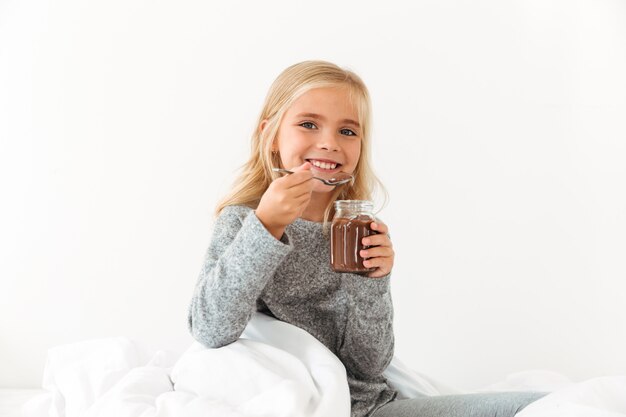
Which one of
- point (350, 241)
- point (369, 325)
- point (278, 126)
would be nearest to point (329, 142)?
point (278, 126)

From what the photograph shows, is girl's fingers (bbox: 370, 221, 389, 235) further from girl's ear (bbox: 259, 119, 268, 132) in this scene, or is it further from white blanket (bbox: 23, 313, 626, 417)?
girl's ear (bbox: 259, 119, 268, 132)

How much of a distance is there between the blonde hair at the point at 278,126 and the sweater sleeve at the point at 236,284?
0.82 ft

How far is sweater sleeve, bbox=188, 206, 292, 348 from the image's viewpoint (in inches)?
43.7

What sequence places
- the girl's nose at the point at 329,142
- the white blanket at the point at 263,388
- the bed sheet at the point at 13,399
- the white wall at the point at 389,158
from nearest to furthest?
the white blanket at the point at 263,388 → the girl's nose at the point at 329,142 → the bed sheet at the point at 13,399 → the white wall at the point at 389,158

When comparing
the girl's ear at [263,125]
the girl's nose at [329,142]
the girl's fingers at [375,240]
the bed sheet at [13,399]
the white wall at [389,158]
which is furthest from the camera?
the white wall at [389,158]

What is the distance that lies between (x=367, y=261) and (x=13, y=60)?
153 cm

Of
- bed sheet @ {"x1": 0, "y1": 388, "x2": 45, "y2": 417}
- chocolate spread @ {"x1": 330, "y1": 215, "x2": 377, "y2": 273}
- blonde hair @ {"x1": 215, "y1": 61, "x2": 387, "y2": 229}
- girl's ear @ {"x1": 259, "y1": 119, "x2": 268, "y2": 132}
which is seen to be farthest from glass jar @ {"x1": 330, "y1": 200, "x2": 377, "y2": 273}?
bed sheet @ {"x1": 0, "y1": 388, "x2": 45, "y2": 417}

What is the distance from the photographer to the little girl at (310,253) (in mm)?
1134

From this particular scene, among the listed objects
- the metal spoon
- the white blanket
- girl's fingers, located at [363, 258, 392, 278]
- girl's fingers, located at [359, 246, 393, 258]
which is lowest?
the white blanket

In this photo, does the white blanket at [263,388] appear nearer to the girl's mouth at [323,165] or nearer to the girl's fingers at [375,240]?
the girl's fingers at [375,240]

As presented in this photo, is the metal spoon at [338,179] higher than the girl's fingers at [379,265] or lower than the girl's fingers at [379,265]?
higher

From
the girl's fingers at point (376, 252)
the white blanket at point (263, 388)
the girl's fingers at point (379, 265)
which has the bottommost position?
the white blanket at point (263, 388)

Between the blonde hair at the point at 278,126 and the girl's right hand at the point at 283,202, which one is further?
the blonde hair at the point at 278,126

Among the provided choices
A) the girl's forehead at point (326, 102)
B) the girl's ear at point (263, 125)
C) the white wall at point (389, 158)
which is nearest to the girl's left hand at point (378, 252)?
the girl's forehead at point (326, 102)
